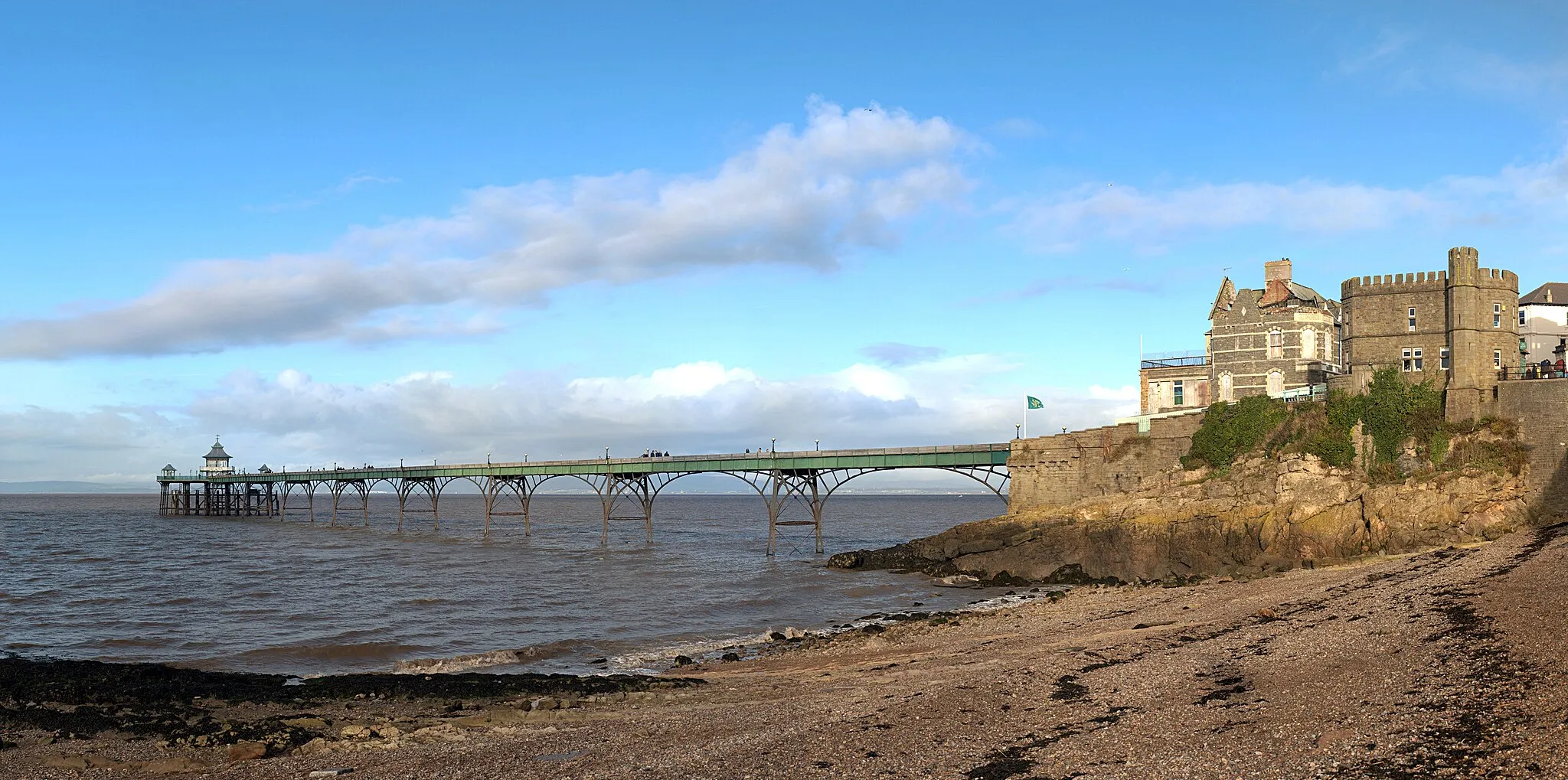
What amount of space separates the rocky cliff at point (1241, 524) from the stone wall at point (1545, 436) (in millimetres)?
829

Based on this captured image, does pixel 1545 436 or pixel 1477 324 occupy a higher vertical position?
pixel 1477 324

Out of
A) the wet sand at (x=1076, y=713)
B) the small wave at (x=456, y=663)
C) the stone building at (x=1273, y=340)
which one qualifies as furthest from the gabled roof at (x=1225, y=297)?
the small wave at (x=456, y=663)

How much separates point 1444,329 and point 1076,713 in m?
38.7

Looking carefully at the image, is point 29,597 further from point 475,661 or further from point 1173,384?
point 1173,384

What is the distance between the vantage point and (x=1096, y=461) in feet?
158

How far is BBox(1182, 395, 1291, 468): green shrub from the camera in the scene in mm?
44719

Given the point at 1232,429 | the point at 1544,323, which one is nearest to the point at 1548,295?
the point at 1544,323

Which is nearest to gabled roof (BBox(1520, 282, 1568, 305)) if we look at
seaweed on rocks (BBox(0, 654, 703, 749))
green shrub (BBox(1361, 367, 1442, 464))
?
green shrub (BBox(1361, 367, 1442, 464))

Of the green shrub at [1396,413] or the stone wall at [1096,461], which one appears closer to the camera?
the green shrub at [1396,413]

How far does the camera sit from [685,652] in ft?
96.4

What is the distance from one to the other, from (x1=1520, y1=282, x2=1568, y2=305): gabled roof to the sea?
153ft

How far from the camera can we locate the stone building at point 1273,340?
52.2 metres

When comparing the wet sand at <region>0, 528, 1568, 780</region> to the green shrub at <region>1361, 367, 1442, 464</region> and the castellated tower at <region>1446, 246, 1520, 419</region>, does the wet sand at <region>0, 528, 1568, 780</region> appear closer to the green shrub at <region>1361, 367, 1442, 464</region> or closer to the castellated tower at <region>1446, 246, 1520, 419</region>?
the green shrub at <region>1361, 367, 1442, 464</region>

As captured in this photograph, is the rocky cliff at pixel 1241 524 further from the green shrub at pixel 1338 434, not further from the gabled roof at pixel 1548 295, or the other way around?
the gabled roof at pixel 1548 295
